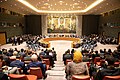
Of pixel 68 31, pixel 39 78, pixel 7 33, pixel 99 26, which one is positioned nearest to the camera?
pixel 39 78

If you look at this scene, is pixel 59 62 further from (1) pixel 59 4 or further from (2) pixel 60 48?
(1) pixel 59 4

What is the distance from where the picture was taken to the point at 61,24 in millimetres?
38062

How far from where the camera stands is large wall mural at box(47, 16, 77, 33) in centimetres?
3744

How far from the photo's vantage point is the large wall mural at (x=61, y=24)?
3744 cm

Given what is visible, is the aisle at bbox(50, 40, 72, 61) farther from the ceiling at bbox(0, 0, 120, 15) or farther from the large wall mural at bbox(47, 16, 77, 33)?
the large wall mural at bbox(47, 16, 77, 33)

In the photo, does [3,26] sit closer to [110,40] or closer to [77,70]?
[110,40]

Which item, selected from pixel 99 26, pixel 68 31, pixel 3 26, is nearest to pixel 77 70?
pixel 3 26

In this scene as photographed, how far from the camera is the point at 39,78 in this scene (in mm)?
5766

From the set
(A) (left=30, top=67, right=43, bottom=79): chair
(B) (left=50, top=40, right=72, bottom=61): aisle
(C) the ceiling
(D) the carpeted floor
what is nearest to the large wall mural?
(B) (left=50, top=40, right=72, bottom=61): aisle

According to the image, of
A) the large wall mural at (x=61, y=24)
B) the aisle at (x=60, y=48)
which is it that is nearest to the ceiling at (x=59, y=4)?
the aisle at (x=60, y=48)

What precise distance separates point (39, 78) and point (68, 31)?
3165 cm

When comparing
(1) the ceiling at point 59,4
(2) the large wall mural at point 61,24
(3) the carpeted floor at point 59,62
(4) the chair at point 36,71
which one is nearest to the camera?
(4) the chair at point 36,71

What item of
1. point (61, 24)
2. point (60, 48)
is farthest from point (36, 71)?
point (61, 24)

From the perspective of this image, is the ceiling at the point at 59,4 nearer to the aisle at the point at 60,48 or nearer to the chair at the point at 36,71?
the aisle at the point at 60,48
